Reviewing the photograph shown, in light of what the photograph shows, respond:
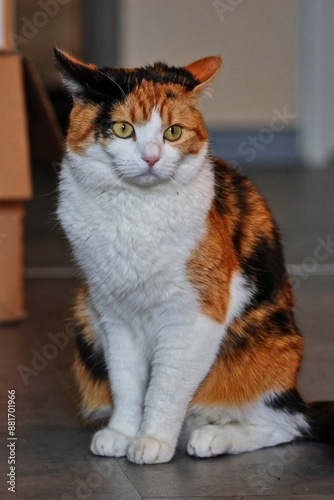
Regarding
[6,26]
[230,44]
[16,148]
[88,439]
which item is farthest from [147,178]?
[230,44]

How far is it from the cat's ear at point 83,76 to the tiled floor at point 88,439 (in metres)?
0.52

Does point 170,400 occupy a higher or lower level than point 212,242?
lower

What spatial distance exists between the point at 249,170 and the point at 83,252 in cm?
496

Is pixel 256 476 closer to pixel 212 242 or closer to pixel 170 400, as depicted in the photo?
pixel 170 400

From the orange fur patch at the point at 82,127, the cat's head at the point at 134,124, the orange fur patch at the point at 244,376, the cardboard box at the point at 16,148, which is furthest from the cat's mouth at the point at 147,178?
the cardboard box at the point at 16,148

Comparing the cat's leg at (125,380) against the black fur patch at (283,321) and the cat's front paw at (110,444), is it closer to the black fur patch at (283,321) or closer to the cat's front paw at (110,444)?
the cat's front paw at (110,444)

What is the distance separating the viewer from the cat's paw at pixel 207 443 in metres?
1.95

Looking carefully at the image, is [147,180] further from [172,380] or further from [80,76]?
[172,380]

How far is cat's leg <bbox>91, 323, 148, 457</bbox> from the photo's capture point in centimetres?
200

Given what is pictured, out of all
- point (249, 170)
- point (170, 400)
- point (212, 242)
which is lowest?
point (249, 170)

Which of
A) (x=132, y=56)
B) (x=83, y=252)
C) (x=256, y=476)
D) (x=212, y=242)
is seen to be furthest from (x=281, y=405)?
(x=132, y=56)

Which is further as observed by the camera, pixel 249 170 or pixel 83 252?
pixel 249 170

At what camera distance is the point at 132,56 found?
7.20m

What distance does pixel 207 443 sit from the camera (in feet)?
6.40
